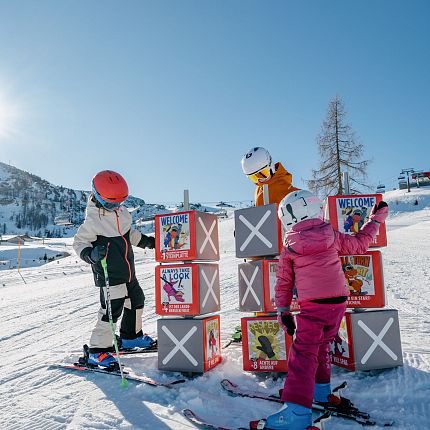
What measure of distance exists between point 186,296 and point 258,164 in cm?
164

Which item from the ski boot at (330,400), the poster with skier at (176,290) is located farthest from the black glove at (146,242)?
the ski boot at (330,400)

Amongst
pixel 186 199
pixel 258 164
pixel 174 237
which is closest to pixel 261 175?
pixel 258 164

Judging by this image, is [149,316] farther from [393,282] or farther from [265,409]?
[393,282]

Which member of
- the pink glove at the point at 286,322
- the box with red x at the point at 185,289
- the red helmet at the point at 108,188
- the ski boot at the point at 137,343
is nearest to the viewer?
the pink glove at the point at 286,322

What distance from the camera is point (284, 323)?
308cm

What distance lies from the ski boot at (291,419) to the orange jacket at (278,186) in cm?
222

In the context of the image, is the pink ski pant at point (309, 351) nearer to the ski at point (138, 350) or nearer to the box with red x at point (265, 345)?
the box with red x at point (265, 345)

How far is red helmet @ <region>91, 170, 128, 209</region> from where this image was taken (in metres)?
4.58

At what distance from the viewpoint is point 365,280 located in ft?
12.3

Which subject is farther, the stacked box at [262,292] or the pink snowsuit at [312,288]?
the stacked box at [262,292]

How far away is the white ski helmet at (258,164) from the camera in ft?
14.3

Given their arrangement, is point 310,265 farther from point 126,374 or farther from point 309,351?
point 126,374

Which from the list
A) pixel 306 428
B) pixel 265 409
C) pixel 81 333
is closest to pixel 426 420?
pixel 306 428

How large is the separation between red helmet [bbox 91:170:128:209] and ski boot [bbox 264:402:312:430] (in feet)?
9.78
